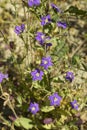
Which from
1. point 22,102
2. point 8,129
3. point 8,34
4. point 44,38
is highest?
point 44,38

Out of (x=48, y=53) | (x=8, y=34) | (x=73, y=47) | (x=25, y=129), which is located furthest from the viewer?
(x=8, y=34)

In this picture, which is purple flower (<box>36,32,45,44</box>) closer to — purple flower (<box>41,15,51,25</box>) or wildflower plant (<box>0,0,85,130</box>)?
wildflower plant (<box>0,0,85,130</box>)

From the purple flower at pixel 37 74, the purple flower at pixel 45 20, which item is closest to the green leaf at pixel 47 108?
the purple flower at pixel 37 74

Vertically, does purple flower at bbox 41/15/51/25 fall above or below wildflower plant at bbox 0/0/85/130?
above

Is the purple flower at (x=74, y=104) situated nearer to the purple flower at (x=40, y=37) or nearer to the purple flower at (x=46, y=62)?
the purple flower at (x=46, y=62)

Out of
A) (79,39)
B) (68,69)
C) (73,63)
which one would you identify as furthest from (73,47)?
(73,63)

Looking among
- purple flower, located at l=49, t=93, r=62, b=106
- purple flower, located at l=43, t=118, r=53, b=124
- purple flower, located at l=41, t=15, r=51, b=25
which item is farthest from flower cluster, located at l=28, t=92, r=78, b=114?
purple flower, located at l=41, t=15, r=51, b=25

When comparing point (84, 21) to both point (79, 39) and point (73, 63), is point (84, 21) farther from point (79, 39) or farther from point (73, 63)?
point (73, 63)

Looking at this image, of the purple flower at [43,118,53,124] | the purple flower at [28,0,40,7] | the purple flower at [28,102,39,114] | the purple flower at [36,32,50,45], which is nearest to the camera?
the purple flower at [28,0,40,7]
